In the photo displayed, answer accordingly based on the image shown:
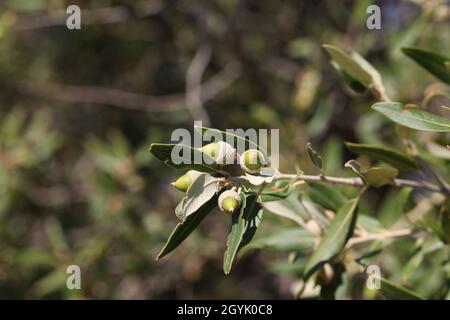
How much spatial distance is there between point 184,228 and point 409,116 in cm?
46

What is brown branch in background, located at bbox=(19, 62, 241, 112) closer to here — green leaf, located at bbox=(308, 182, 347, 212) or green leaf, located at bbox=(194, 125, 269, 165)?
green leaf, located at bbox=(308, 182, 347, 212)

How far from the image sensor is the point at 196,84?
106 inches

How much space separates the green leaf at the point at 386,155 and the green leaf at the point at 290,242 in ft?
0.87

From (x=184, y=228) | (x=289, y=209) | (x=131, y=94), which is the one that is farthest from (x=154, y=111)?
(x=184, y=228)

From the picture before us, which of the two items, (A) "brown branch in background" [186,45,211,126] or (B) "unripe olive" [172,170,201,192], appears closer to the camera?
(B) "unripe olive" [172,170,201,192]

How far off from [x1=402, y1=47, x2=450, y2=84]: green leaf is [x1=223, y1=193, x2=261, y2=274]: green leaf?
51cm

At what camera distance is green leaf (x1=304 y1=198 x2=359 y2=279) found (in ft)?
4.09

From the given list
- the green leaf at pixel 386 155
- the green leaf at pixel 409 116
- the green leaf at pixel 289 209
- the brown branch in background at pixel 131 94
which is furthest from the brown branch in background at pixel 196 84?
the green leaf at pixel 409 116

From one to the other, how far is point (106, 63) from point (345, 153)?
1.44 m

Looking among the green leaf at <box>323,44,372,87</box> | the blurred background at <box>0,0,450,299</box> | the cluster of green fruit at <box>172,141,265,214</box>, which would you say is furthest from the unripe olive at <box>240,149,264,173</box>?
the blurred background at <box>0,0,450,299</box>

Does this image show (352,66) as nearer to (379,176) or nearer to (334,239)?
(379,176)

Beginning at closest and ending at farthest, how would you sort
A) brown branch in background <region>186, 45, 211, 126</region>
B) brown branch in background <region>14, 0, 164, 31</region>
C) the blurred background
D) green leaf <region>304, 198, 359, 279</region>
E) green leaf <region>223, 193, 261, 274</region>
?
green leaf <region>223, 193, 261, 274</region> < green leaf <region>304, 198, 359, 279</region> < the blurred background < brown branch in background <region>186, 45, 211, 126</region> < brown branch in background <region>14, 0, 164, 31</region>
